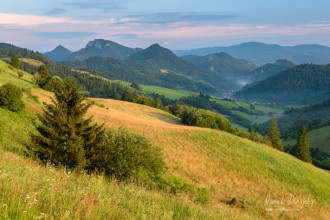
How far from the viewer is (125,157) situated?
653 inches

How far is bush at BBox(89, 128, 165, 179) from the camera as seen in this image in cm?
A: 1630

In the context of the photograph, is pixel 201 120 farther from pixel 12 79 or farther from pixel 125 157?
pixel 125 157

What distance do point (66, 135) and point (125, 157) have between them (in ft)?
15.1

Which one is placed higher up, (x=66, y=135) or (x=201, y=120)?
(x=66, y=135)

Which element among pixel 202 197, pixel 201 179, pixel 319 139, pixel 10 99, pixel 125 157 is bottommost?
pixel 319 139

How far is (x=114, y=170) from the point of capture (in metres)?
16.3

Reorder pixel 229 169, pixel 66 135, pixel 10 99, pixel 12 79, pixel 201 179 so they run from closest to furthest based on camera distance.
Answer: pixel 66 135 < pixel 10 99 < pixel 201 179 < pixel 229 169 < pixel 12 79

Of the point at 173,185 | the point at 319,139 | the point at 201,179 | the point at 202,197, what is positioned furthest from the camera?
the point at 319,139

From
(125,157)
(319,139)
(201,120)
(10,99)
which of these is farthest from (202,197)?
(319,139)

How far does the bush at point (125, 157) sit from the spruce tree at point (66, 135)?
966mm

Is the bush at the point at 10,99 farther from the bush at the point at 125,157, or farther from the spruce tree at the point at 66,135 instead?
the bush at the point at 125,157

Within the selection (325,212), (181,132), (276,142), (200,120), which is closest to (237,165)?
(325,212)

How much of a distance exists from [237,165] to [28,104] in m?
31.2

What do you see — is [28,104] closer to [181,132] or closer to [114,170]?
[114,170]
